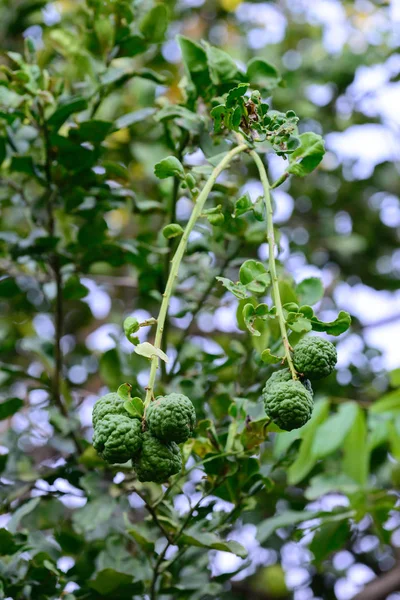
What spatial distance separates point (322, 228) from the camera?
2.19 meters

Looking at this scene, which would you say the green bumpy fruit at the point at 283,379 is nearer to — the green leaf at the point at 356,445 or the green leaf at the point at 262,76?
the green leaf at the point at 262,76

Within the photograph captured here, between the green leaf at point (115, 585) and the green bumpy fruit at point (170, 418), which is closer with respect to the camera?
the green bumpy fruit at point (170, 418)

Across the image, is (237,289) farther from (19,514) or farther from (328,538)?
(328,538)

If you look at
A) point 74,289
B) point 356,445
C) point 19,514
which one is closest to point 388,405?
point 356,445

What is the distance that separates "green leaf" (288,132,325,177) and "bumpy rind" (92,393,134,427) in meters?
0.31

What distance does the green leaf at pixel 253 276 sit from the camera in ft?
2.56

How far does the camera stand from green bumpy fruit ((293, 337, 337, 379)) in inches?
27.6

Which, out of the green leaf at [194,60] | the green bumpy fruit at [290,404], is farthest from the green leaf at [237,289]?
the green leaf at [194,60]

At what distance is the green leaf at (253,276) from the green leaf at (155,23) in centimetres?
53

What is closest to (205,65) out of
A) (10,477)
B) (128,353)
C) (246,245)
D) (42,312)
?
(246,245)

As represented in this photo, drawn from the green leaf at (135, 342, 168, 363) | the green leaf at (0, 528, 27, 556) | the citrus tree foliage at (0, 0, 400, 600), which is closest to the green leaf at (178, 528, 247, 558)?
the citrus tree foliage at (0, 0, 400, 600)

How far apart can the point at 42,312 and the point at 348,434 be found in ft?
2.38

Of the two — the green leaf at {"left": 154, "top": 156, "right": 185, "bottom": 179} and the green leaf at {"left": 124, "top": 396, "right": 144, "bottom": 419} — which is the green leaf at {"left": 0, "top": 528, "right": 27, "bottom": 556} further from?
the green leaf at {"left": 154, "top": 156, "right": 185, "bottom": 179}

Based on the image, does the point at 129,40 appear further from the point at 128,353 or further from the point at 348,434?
the point at 348,434
